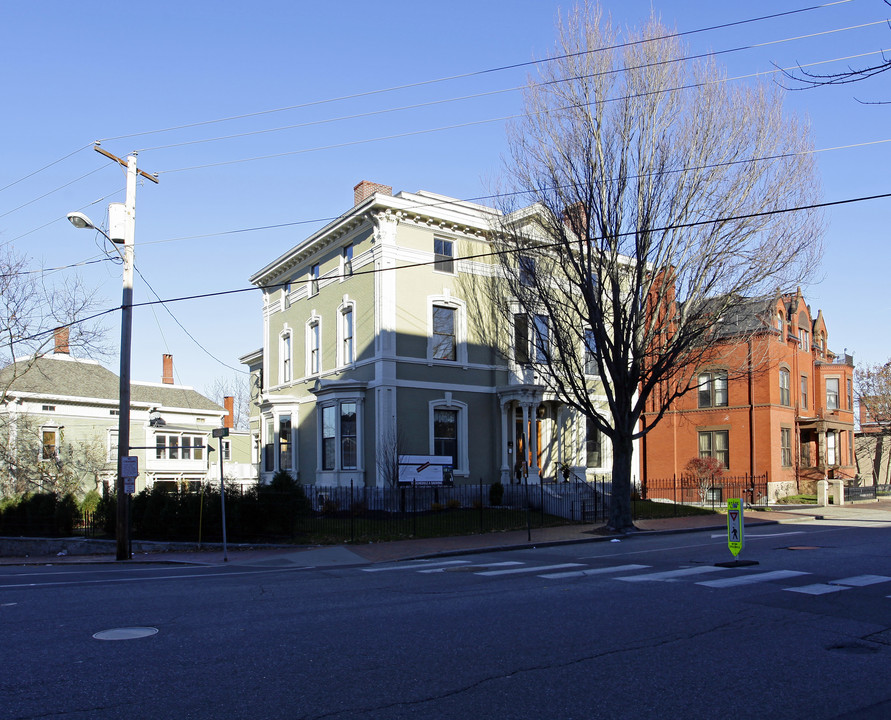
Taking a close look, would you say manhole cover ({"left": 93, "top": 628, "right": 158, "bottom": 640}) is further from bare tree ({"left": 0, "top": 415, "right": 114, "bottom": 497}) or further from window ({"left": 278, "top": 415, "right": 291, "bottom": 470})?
bare tree ({"left": 0, "top": 415, "right": 114, "bottom": 497})

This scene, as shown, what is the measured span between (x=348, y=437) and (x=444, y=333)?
5416mm

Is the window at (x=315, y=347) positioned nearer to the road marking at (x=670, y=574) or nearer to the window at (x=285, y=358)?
the window at (x=285, y=358)

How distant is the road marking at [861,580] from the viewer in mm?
11773

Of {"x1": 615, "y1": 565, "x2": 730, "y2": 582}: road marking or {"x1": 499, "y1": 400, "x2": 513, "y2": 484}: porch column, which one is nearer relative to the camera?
{"x1": 615, "y1": 565, "x2": 730, "y2": 582}: road marking

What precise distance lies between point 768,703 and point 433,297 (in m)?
23.9

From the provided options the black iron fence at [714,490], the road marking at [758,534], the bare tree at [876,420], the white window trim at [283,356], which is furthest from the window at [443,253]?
the bare tree at [876,420]

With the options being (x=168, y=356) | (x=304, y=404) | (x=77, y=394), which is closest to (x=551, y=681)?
(x=304, y=404)

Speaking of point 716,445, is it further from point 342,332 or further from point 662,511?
point 342,332

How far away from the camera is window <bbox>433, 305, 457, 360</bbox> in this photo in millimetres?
29469

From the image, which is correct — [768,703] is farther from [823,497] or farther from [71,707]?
[823,497]

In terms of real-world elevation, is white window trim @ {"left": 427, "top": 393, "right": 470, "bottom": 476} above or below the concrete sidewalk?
above

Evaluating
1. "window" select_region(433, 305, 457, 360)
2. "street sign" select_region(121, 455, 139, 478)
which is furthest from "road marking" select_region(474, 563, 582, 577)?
"window" select_region(433, 305, 457, 360)

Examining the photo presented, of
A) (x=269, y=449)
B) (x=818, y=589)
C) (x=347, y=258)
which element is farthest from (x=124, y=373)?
(x=818, y=589)

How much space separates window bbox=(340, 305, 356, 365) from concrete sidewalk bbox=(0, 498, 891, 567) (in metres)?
10.7
